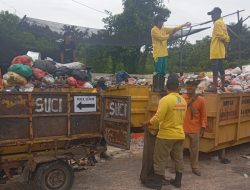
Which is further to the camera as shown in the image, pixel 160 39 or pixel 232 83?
pixel 232 83

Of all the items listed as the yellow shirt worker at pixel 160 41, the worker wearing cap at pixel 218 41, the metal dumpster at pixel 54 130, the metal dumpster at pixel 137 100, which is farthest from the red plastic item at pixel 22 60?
the worker wearing cap at pixel 218 41

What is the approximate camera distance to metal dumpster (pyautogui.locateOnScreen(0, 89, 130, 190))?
497cm

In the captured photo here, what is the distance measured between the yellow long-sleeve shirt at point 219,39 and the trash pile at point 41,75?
2.66 metres

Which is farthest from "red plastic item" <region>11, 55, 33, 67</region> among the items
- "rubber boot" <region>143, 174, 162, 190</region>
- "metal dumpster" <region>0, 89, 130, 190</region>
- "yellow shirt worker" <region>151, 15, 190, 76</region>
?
"rubber boot" <region>143, 174, 162, 190</region>

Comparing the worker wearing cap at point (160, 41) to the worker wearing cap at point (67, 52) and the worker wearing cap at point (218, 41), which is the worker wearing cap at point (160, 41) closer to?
the worker wearing cap at point (218, 41)

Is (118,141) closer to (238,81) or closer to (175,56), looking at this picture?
(238,81)

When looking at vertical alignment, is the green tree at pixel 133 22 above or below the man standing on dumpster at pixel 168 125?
above

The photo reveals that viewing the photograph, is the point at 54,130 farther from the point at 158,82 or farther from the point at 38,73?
the point at 158,82

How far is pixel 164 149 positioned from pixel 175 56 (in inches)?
917

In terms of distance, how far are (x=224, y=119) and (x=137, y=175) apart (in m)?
1.98

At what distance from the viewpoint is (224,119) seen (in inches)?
284

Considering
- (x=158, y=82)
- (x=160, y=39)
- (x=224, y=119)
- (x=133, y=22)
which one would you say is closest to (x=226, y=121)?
(x=224, y=119)

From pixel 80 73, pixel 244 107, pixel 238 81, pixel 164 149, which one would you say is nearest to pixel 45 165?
pixel 164 149

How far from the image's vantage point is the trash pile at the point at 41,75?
6383mm
